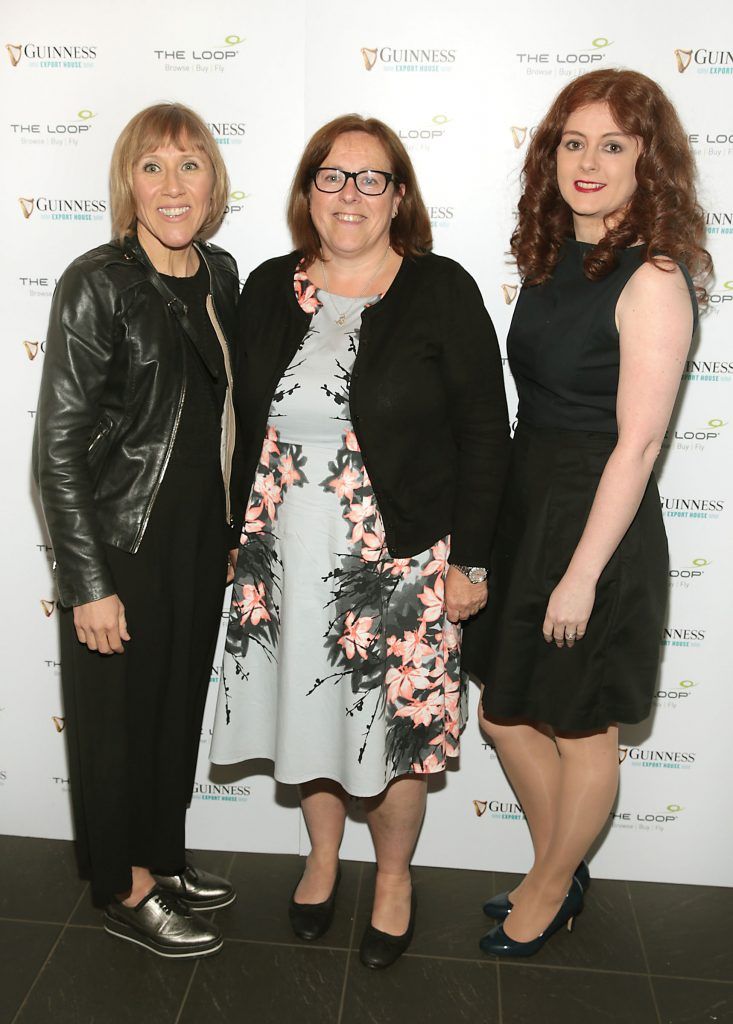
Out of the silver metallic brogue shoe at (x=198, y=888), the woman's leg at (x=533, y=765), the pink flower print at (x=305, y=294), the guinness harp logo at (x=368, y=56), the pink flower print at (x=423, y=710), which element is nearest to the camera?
the pink flower print at (x=305, y=294)

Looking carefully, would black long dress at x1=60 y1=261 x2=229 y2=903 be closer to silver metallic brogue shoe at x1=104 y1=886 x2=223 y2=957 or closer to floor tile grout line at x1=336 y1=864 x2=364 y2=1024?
silver metallic brogue shoe at x1=104 y1=886 x2=223 y2=957

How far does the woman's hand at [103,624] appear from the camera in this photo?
221 centimetres

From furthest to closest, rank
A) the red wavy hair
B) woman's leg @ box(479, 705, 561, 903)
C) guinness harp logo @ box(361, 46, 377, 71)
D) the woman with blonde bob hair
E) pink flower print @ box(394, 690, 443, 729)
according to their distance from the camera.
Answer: woman's leg @ box(479, 705, 561, 903) < guinness harp logo @ box(361, 46, 377, 71) < pink flower print @ box(394, 690, 443, 729) < the woman with blonde bob hair < the red wavy hair

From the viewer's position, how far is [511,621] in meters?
2.29

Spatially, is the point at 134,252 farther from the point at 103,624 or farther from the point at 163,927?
the point at 163,927

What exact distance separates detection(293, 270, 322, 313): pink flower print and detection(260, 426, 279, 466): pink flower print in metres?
0.28

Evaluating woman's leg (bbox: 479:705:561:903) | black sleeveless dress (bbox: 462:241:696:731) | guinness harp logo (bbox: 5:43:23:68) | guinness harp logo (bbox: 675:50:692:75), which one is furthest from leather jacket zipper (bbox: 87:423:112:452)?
guinness harp logo (bbox: 675:50:692:75)

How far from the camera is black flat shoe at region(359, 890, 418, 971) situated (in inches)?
99.3

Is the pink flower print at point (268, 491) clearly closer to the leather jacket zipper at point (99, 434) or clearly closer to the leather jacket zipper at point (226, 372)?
the leather jacket zipper at point (226, 372)

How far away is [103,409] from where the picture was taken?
2.23m

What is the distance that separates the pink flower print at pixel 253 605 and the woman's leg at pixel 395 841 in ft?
1.84

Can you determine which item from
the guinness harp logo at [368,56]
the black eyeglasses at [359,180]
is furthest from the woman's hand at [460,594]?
the guinness harp logo at [368,56]

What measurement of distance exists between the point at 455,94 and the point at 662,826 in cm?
212

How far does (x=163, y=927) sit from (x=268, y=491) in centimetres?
119
